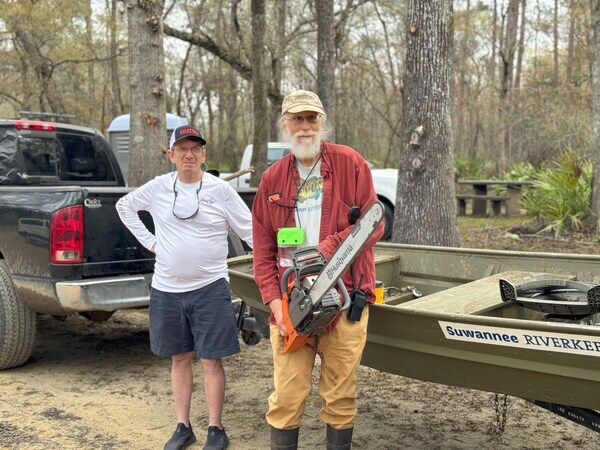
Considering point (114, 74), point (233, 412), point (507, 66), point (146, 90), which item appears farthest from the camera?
point (114, 74)

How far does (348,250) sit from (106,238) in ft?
8.33

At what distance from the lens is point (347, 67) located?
2964 cm

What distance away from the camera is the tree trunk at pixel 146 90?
277 inches

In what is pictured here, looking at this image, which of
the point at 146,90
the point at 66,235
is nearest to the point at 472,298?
the point at 66,235

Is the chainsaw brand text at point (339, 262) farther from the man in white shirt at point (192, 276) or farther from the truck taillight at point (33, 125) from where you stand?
the truck taillight at point (33, 125)

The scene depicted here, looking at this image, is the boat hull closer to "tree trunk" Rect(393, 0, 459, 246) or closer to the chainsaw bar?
the chainsaw bar

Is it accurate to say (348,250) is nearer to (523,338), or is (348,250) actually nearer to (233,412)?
(523,338)

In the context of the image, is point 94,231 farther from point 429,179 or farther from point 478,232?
point 478,232

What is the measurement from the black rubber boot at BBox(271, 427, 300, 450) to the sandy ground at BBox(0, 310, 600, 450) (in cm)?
68

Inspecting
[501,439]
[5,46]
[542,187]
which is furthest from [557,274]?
[5,46]

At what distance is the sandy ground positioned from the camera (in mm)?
3943

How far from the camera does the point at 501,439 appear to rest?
12.9 feet

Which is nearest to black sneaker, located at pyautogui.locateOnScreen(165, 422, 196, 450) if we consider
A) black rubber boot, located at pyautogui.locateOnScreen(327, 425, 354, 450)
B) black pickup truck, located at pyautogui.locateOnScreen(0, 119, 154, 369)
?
black rubber boot, located at pyautogui.locateOnScreen(327, 425, 354, 450)

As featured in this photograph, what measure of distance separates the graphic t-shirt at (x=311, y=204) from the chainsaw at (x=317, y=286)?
0.47 ft
